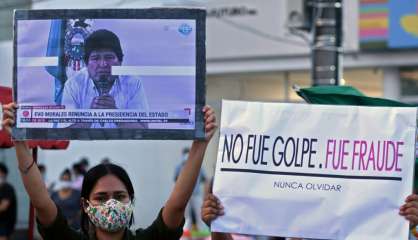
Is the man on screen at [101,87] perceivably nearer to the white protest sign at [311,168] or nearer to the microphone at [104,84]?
the microphone at [104,84]

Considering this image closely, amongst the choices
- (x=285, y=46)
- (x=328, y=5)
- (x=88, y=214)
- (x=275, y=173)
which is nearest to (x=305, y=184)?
(x=275, y=173)

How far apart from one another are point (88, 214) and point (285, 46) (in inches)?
613

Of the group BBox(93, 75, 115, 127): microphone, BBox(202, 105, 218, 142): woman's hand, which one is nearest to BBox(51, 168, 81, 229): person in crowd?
BBox(93, 75, 115, 127): microphone

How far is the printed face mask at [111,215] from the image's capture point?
432 centimetres

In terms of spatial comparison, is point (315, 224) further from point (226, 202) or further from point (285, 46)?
point (285, 46)

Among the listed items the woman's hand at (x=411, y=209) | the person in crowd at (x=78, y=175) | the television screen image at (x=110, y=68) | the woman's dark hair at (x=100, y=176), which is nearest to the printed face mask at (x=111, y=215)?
the woman's dark hair at (x=100, y=176)

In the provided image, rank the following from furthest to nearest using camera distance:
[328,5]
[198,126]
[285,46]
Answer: [285,46]
[328,5]
[198,126]

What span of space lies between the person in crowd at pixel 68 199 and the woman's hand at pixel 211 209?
765cm

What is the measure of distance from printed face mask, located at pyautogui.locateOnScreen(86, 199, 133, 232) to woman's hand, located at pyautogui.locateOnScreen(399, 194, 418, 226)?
4.00 ft

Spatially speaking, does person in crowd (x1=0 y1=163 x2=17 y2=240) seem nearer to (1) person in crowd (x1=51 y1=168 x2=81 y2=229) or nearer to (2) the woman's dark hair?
(1) person in crowd (x1=51 y1=168 x2=81 y2=229)

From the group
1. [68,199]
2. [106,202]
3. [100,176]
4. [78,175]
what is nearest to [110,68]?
[100,176]

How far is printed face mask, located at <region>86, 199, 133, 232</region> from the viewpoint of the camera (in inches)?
170

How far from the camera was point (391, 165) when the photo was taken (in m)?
4.57

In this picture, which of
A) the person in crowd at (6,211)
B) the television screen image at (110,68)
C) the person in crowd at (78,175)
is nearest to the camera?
the television screen image at (110,68)
